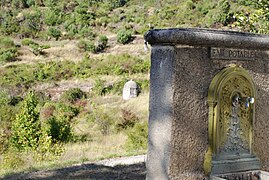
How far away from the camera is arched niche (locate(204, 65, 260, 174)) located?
12.6 ft

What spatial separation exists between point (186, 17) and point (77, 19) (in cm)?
1316

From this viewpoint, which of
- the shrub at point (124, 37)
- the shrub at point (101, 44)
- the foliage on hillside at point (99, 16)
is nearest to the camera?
the shrub at point (124, 37)

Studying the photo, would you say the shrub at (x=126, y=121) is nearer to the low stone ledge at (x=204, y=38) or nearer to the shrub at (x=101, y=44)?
the low stone ledge at (x=204, y=38)

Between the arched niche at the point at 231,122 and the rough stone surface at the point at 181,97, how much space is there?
8 cm

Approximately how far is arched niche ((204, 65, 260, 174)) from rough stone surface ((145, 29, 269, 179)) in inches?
3.0

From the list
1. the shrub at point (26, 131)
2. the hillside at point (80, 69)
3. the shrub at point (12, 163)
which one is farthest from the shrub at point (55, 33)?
the shrub at point (12, 163)

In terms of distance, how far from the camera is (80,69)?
1289 inches

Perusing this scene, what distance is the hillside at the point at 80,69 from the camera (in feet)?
35.2

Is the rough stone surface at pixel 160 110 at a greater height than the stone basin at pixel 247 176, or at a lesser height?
greater

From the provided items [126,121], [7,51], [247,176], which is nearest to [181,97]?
[247,176]

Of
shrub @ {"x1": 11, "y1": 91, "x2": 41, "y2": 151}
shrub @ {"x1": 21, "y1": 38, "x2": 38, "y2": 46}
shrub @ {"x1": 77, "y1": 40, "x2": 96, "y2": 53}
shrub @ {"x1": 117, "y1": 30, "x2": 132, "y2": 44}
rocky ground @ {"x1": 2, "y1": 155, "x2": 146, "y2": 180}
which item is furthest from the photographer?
shrub @ {"x1": 21, "y1": 38, "x2": 38, "y2": 46}

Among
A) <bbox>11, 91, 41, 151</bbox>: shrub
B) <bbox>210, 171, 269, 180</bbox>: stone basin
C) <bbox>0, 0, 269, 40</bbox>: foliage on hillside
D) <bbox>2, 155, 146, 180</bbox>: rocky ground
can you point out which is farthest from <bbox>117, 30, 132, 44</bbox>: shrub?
<bbox>210, 171, 269, 180</bbox>: stone basin

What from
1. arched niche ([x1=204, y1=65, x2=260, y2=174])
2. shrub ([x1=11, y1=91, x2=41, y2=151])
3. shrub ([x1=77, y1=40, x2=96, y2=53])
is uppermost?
shrub ([x1=77, y1=40, x2=96, y2=53])

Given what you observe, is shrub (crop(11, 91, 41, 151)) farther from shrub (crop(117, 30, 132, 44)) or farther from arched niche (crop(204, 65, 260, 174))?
shrub (crop(117, 30, 132, 44))
